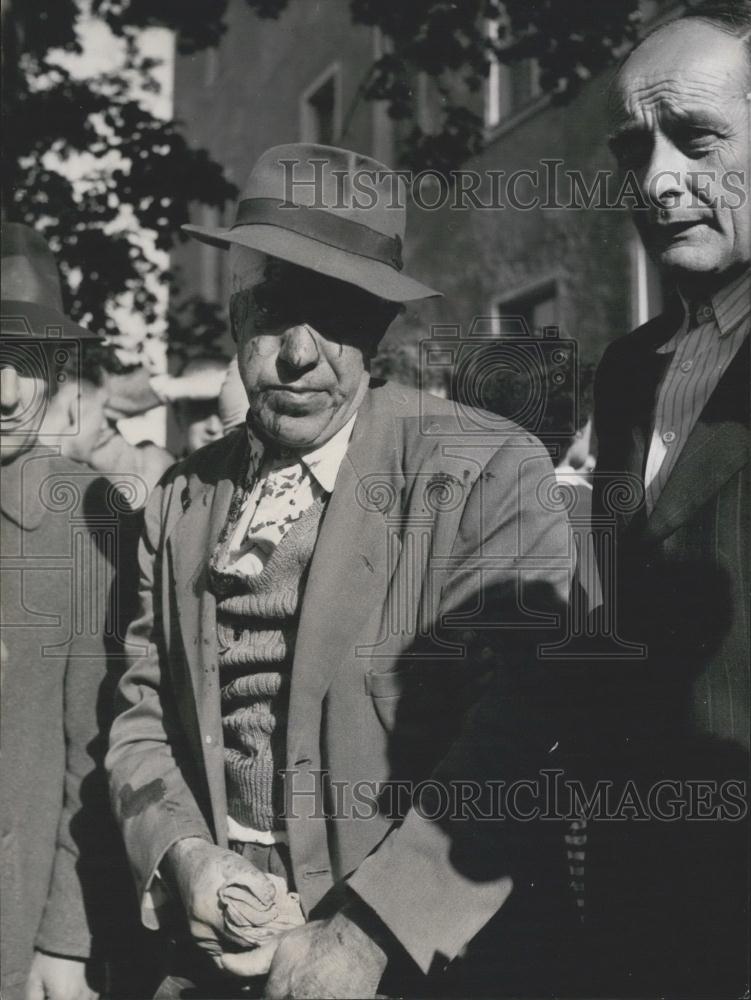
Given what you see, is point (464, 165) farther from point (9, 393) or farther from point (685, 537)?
point (685, 537)

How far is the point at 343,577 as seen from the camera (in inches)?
106

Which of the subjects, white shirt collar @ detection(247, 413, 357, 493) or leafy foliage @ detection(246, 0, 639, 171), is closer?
white shirt collar @ detection(247, 413, 357, 493)

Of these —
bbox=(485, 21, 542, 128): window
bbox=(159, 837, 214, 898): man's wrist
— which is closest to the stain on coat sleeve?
bbox=(159, 837, 214, 898): man's wrist

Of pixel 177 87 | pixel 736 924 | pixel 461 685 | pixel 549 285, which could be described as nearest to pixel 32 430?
pixel 461 685

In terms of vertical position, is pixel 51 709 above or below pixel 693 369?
below

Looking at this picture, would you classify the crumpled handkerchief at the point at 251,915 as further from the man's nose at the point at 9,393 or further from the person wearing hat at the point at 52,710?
the man's nose at the point at 9,393

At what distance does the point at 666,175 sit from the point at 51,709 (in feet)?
6.45

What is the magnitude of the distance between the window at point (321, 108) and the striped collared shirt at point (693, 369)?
542cm

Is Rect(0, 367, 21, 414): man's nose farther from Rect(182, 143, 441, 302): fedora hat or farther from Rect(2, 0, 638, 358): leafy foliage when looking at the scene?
Rect(2, 0, 638, 358): leafy foliage

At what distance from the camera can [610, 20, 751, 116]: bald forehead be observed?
102 inches

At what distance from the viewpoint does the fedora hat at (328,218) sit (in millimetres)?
2836

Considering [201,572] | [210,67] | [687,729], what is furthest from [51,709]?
[210,67]

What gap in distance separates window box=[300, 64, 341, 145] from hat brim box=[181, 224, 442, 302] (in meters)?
Result: 5.08

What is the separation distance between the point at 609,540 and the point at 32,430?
167 centimetres
